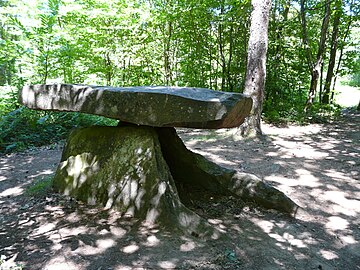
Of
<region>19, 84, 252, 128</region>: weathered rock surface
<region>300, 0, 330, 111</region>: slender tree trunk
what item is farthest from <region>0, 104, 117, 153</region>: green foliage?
<region>300, 0, 330, 111</region>: slender tree trunk

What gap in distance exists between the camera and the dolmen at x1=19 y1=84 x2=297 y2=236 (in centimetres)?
318

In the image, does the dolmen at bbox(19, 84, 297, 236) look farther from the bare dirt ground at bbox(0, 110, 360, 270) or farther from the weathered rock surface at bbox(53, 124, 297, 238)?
the bare dirt ground at bbox(0, 110, 360, 270)

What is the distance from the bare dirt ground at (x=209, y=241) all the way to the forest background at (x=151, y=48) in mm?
4305

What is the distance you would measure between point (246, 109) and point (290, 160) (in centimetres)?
291

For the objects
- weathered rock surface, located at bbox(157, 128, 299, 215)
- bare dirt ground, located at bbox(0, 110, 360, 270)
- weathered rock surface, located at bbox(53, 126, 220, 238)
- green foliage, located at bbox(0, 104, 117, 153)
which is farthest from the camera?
green foliage, located at bbox(0, 104, 117, 153)

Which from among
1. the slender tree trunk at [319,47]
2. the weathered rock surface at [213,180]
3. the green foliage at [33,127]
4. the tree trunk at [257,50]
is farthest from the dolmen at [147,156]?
the slender tree trunk at [319,47]

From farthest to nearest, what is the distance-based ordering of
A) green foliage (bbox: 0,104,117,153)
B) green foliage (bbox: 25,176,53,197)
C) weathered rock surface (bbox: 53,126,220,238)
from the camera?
green foliage (bbox: 0,104,117,153), green foliage (bbox: 25,176,53,197), weathered rock surface (bbox: 53,126,220,238)

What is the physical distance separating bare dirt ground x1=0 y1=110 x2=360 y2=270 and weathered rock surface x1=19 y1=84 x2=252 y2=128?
3.72 feet

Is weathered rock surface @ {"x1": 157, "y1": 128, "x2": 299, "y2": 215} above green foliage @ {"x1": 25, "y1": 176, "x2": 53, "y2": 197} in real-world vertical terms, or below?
above

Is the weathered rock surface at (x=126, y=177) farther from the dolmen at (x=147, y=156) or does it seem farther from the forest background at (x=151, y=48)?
the forest background at (x=151, y=48)

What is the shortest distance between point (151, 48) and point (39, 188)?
814 cm

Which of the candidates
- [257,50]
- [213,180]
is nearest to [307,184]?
[213,180]

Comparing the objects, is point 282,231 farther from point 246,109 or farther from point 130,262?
point 130,262

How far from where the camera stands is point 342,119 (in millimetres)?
11172
